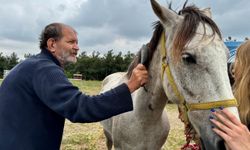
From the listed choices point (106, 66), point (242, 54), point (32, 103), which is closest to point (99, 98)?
point (32, 103)

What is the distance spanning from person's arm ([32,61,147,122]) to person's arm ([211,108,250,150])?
0.73 m

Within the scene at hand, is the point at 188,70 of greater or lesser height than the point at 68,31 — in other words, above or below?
below

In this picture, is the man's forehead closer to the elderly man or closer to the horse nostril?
the elderly man

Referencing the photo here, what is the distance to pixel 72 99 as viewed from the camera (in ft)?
7.72

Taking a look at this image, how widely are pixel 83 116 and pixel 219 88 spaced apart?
3.20 ft

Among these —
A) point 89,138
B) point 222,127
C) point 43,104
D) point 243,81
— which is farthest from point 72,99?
point 89,138

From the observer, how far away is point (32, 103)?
2588 millimetres

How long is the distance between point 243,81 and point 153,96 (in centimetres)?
99

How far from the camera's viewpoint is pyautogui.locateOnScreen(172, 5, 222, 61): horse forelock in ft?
8.58

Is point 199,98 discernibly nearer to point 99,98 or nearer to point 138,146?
point 99,98

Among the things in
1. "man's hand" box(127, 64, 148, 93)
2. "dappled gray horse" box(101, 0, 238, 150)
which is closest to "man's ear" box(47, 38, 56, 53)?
"man's hand" box(127, 64, 148, 93)

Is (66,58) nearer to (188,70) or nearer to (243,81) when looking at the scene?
(188,70)

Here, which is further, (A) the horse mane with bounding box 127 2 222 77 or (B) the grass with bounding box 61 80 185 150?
(B) the grass with bounding box 61 80 185 150

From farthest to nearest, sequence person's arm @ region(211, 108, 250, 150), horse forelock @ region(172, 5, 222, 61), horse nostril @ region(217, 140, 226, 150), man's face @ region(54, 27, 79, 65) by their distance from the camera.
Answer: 1. man's face @ region(54, 27, 79, 65)
2. horse forelock @ region(172, 5, 222, 61)
3. horse nostril @ region(217, 140, 226, 150)
4. person's arm @ region(211, 108, 250, 150)
